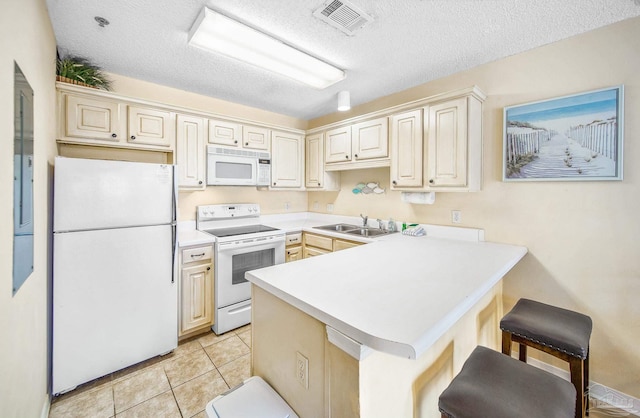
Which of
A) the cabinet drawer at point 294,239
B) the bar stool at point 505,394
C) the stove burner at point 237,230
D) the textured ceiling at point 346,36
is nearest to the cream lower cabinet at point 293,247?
the cabinet drawer at point 294,239

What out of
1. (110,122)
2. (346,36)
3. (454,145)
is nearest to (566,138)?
(454,145)

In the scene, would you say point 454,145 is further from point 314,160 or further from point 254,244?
point 254,244

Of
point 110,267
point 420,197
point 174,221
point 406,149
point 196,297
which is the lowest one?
point 196,297

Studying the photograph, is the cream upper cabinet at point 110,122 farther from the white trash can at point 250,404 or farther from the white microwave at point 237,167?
the white trash can at point 250,404

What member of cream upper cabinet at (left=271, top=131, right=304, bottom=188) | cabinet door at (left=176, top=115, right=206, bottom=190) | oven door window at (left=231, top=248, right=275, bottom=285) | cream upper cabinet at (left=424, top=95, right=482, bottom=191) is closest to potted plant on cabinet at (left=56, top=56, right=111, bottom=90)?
cabinet door at (left=176, top=115, right=206, bottom=190)

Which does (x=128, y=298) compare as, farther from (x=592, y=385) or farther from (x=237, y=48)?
(x=592, y=385)

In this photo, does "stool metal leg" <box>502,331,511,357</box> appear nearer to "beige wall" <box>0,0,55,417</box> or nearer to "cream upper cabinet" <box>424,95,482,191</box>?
"cream upper cabinet" <box>424,95,482,191</box>

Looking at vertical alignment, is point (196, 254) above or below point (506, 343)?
above

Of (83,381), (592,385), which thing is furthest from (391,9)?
(83,381)

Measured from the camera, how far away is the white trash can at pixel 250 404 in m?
1.02

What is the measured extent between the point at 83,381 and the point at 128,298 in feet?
1.95

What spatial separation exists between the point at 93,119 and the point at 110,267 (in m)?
1.27

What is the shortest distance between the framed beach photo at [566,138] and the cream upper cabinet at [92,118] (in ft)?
11.0

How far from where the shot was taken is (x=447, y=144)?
2271mm
